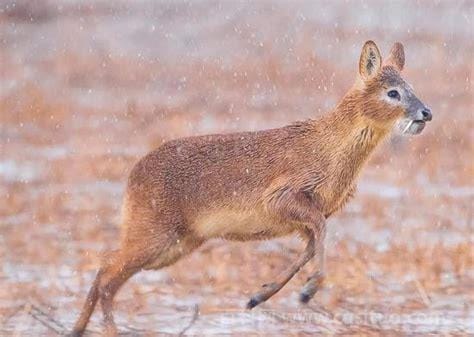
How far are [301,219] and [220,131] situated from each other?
28.9 ft

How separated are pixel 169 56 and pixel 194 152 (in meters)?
12.5

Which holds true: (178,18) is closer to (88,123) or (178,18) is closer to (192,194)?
(88,123)

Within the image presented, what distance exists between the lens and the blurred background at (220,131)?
11.4 meters

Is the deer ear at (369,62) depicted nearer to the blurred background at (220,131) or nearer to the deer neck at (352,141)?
the deer neck at (352,141)

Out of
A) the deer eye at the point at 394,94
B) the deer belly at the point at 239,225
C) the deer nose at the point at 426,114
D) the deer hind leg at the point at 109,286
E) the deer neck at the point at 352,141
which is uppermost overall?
the deer eye at the point at 394,94

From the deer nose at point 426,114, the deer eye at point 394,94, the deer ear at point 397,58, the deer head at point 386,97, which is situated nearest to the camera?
the deer nose at point 426,114

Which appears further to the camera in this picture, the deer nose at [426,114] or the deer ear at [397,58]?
the deer ear at [397,58]

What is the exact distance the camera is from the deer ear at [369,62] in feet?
33.2

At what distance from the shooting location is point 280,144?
10.2 m

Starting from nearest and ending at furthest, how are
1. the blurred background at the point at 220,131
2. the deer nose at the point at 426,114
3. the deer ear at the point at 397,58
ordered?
the deer nose at the point at 426,114 → the deer ear at the point at 397,58 → the blurred background at the point at 220,131

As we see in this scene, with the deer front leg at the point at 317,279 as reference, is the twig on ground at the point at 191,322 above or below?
below

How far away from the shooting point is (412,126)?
989 cm

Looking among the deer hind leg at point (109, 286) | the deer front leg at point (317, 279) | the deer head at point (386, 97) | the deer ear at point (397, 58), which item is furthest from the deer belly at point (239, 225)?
the deer ear at point (397, 58)

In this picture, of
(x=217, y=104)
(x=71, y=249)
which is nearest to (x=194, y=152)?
(x=71, y=249)
